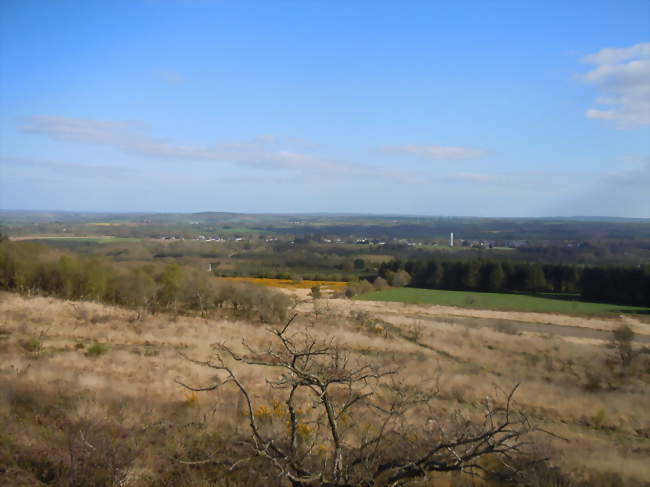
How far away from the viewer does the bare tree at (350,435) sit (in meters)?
4.10

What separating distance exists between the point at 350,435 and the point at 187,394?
4.23 m

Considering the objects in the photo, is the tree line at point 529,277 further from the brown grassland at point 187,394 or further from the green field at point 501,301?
the brown grassland at point 187,394

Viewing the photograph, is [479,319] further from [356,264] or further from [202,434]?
[202,434]

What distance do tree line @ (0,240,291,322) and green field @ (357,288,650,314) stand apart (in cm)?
2233

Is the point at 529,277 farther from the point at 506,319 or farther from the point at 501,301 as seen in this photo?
the point at 506,319

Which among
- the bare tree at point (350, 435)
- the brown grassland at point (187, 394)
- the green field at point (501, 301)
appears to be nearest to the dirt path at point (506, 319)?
the green field at point (501, 301)

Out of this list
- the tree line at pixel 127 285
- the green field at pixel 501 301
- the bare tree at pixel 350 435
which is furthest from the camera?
the green field at pixel 501 301

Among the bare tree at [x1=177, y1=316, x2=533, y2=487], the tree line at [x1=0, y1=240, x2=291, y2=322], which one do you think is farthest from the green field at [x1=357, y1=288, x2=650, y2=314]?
the bare tree at [x1=177, y1=316, x2=533, y2=487]

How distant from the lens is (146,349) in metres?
15.7

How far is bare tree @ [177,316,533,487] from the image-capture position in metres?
4.10

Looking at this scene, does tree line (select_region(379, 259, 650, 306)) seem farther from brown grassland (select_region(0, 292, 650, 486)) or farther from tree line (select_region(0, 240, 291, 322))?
tree line (select_region(0, 240, 291, 322))

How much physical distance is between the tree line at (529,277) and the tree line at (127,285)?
3273cm

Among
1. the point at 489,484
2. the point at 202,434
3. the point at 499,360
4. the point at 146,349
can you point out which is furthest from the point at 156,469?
the point at 499,360

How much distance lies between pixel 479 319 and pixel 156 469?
1492 inches
